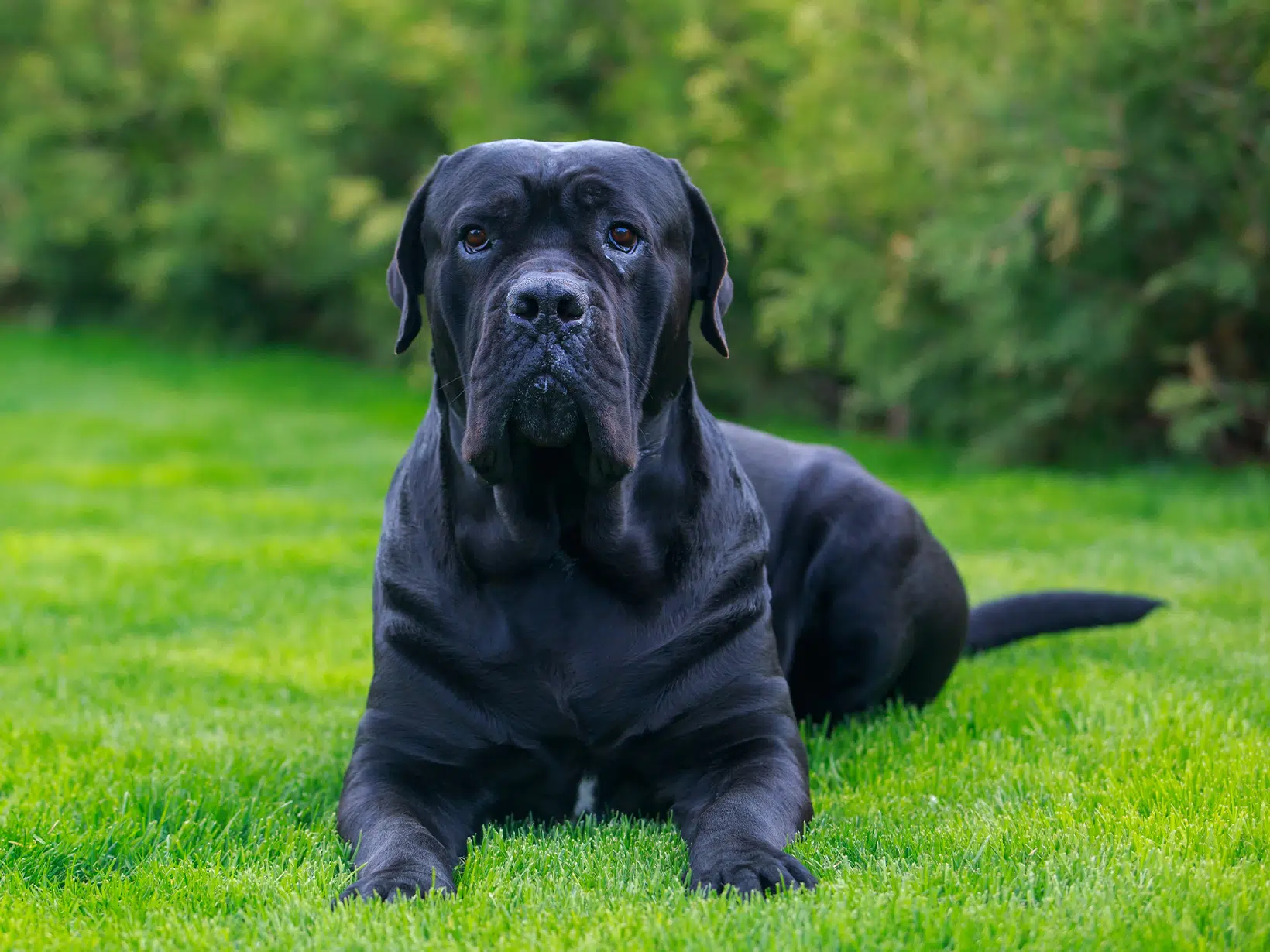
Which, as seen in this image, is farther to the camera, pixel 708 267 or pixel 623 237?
pixel 708 267

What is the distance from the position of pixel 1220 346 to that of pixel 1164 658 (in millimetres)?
4210

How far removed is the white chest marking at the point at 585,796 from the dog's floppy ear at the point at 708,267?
0.98 m

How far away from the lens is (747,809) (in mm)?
2430

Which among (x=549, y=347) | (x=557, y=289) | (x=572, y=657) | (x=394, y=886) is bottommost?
(x=394, y=886)

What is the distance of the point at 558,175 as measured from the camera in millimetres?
2641

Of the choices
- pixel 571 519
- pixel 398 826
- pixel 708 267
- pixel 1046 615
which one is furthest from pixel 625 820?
pixel 1046 615

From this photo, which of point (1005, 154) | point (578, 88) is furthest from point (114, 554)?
point (578, 88)

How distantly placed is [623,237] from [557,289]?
1.04 feet

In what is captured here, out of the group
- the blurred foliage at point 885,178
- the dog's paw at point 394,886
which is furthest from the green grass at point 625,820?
the blurred foliage at point 885,178

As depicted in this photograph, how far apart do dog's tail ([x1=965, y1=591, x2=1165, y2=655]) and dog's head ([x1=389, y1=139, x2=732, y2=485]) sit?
1.63m

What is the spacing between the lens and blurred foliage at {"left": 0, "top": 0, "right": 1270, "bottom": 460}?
7.07m

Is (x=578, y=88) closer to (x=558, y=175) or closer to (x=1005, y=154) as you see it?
(x=1005, y=154)

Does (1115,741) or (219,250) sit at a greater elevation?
(1115,741)

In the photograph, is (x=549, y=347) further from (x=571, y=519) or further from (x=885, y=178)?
(x=885, y=178)
